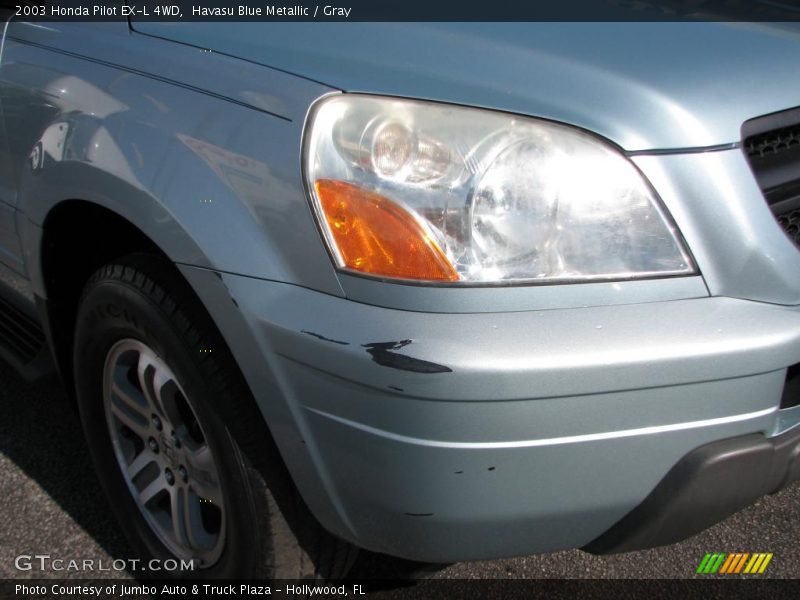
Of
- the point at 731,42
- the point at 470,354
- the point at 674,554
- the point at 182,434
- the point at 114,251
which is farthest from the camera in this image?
the point at 674,554

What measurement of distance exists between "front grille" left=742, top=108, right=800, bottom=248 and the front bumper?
0.24 meters

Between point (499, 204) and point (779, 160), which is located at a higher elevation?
point (779, 160)

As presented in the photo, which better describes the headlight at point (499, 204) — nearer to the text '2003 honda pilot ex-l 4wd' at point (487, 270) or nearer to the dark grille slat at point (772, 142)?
the text '2003 honda pilot ex-l 4wd' at point (487, 270)

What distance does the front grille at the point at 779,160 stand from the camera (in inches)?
61.5

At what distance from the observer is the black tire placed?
1670 mm

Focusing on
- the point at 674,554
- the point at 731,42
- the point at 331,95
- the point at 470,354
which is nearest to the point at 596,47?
the point at 731,42

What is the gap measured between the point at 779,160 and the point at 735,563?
1135 millimetres

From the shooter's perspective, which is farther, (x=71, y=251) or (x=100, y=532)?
(x=100, y=532)

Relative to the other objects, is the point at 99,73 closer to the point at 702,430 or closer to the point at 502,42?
the point at 502,42

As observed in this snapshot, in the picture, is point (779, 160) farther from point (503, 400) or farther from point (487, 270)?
point (503, 400)

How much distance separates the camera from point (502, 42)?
1.57m

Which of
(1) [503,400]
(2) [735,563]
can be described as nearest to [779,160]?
(1) [503,400]

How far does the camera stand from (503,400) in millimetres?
1364

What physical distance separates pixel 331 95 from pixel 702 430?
2.78 feet
